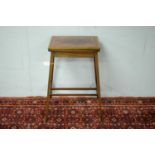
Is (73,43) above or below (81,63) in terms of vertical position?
above

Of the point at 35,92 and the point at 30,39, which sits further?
the point at 35,92

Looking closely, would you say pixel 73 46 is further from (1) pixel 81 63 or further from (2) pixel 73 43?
(1) pixel 81 63

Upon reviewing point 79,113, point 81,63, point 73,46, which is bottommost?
point 79,113

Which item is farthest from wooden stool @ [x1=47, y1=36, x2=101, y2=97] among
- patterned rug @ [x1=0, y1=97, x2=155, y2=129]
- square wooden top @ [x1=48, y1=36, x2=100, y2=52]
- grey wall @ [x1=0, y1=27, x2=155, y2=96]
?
patterned rug @ [x1=0, y1=97, x2=155, y2=129]

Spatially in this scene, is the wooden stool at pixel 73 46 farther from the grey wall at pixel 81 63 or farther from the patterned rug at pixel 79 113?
the patterned rug at pixel 79 113

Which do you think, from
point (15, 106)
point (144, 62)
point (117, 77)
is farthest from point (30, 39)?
point (144, 62)

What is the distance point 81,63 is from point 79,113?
23.1 inches

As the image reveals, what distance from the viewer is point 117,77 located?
2512 mm

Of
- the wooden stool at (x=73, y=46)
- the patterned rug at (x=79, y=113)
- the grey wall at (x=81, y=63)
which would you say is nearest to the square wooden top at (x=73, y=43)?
the wooden stool at (x=73, y=46)

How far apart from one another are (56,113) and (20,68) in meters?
0.69

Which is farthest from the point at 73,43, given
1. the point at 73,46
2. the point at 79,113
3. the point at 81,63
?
the point at 79,113

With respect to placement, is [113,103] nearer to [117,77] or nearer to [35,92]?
[117,77]

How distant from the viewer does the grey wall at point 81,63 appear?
2.22 metres

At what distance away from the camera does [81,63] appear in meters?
2.40
